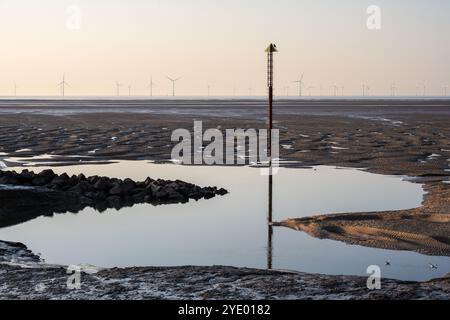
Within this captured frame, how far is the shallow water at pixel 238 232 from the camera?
1103cm

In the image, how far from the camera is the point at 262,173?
22.4 meters

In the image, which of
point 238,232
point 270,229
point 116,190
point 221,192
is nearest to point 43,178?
point 116,190

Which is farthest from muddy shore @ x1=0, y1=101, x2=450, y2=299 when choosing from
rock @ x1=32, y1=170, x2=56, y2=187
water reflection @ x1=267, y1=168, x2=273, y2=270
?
rock @ x1=32, y1=170, x2=56, y2=187

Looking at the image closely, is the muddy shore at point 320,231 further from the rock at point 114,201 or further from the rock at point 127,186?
the rock at point 127,186

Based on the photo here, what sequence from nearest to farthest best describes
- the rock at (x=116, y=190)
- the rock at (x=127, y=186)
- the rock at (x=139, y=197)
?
the rock at (x=139, y=197)
the rock at (x=116, y=190)
the rock at (x=127, y=186)

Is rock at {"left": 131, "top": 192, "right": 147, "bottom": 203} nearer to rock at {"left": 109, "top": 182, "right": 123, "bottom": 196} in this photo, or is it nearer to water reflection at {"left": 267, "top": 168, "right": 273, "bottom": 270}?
rock at {"left": 109, "top": 182, "right": 123, "bottom": 196}

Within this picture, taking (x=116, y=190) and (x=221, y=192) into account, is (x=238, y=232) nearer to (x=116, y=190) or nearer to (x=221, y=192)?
(x=221, y=192)

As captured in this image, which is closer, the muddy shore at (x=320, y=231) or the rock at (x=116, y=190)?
the muddy shore at (x=320, y=231)

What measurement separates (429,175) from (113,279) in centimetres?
1404

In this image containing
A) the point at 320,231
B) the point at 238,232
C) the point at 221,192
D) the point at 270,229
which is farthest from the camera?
the point at 221,192

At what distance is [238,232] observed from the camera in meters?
13.5

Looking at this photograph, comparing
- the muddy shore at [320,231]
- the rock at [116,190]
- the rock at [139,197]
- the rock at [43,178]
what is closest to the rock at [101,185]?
the rock at [116,190]

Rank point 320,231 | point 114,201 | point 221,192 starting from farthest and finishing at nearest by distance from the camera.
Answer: point 221,192 → point 114,201 → point 320,231

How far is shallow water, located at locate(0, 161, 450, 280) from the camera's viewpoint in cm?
1103
